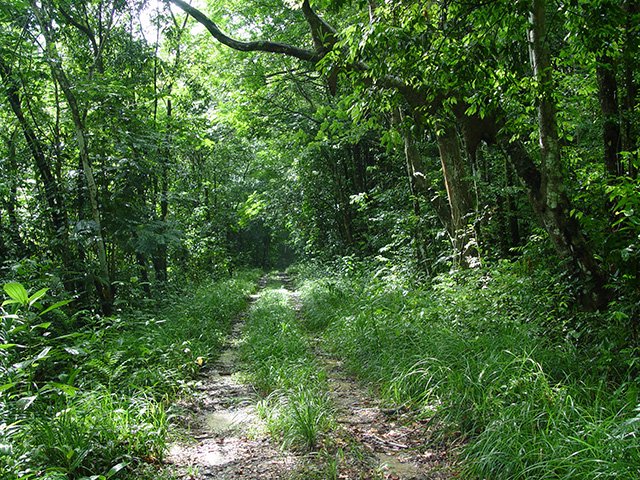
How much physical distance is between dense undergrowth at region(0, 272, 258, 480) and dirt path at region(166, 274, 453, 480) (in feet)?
0.96

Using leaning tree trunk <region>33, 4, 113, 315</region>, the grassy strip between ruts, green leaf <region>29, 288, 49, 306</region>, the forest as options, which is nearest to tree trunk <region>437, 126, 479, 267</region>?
the forest

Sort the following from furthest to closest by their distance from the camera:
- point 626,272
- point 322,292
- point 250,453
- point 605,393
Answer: point 322,292
point 626,272
point 250,453
point 605,393

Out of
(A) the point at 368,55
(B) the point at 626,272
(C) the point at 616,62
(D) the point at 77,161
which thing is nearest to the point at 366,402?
(B) the point at 626,272

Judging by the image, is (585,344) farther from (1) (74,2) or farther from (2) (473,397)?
(1) (74,2)

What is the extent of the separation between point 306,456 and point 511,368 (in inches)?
75.3

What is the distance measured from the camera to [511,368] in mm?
3514

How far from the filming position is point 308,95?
564 inches

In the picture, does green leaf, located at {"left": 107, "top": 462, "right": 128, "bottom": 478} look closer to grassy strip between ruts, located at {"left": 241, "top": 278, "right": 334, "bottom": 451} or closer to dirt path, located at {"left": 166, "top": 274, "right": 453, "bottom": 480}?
dirt path, located at {"left": 166, "top": 274, "right": 453, "bottom": 480}

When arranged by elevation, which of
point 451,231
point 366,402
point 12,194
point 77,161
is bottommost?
point 366,402

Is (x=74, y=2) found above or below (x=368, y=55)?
above

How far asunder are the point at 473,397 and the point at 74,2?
33.0ft

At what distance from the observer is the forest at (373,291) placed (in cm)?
304

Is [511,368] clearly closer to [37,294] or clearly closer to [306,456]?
[306,456]

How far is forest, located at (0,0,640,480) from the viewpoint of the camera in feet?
9.97
